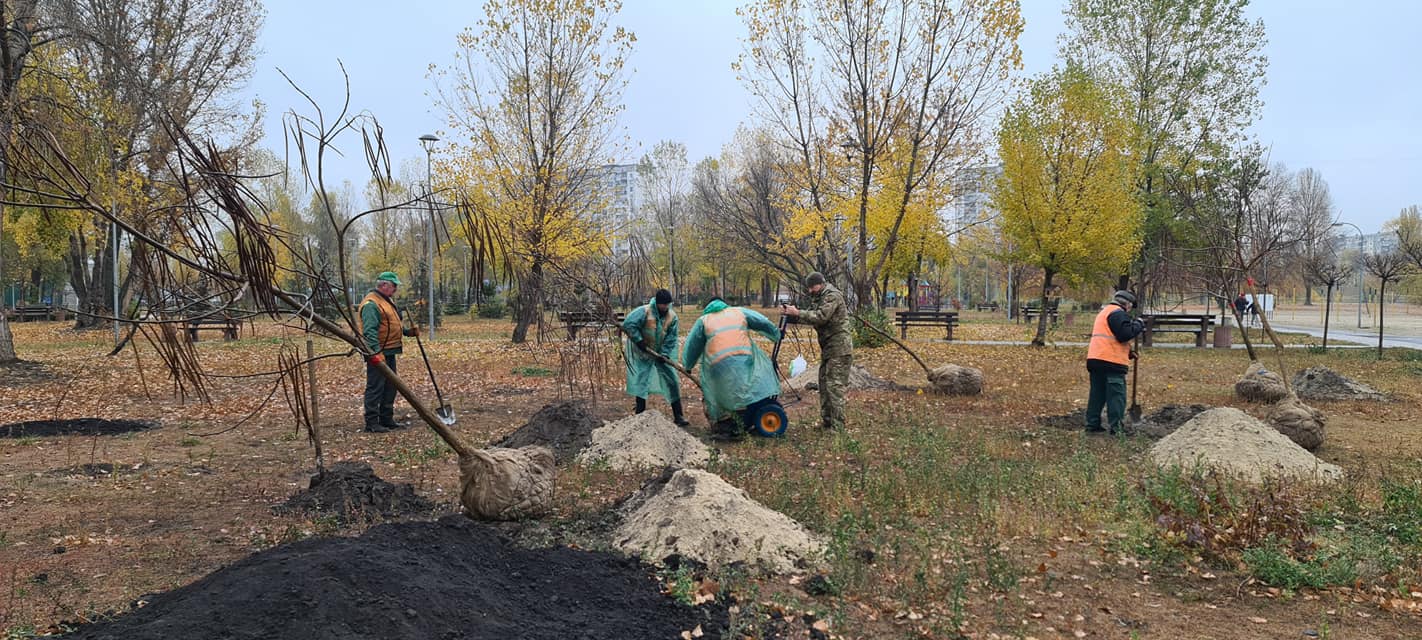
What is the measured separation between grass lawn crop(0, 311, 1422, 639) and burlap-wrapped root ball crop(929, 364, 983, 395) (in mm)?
1304

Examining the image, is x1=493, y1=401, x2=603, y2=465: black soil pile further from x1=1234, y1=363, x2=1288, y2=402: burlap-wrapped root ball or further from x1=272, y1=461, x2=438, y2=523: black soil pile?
x1=1234, y1=363, x2=1288, y2=402: burlap-wrapped root ball

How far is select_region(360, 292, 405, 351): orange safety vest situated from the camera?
883 centimetres

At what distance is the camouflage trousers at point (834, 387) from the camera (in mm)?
8969

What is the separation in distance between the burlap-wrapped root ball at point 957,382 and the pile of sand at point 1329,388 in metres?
4.42

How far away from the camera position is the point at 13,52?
1521 cm

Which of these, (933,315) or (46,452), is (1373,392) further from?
(46,452)

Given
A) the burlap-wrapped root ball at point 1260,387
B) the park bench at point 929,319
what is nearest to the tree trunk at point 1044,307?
the park bench at point 929,319

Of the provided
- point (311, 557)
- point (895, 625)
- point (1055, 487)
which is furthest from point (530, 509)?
point (1055, 487)

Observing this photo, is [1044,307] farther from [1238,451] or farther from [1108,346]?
[1238,451]

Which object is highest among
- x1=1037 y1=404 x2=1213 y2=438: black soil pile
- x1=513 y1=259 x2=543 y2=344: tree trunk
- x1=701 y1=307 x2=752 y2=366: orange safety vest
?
x1=513 y1=259 x2=543 y2=344: tree trunk

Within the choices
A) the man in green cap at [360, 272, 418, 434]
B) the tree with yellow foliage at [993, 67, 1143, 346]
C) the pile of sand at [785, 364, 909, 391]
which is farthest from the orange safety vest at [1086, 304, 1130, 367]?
the tree with yellow foliage at [993, 67, 1143, 346]

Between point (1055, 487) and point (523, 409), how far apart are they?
7067 mm

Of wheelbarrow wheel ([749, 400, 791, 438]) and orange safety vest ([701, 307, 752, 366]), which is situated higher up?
orange safety vest ([701, 307, 752, 366])

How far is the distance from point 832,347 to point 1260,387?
256 inches
